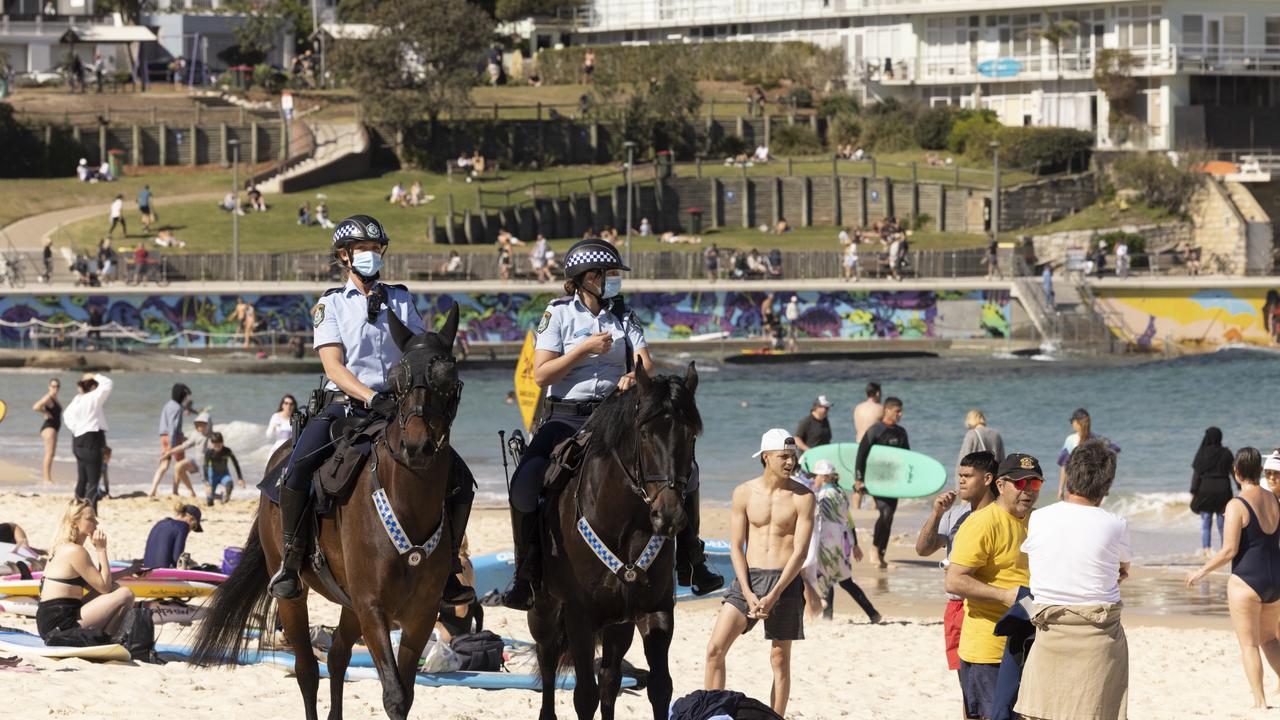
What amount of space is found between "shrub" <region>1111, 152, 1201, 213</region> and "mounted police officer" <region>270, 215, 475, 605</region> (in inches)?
2570

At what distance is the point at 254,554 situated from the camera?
11.1 meters

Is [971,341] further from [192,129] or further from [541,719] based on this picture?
[541,719]

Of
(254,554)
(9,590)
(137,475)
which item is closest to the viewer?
(254,554)

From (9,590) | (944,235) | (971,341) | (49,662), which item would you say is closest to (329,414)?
(49,662)

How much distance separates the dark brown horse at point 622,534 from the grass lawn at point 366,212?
50.5 meters

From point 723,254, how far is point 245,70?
31992 mm

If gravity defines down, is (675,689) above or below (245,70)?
below

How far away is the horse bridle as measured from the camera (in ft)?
29.7

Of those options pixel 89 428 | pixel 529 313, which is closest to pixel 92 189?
pixel 529 313

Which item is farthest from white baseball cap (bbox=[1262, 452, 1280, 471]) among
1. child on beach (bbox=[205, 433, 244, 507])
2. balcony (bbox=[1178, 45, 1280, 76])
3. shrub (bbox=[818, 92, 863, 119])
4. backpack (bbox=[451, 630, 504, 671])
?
shrub (bbox=[818, 92, 863, 119])

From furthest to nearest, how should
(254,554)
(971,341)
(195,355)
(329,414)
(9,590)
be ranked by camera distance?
1. (971,341)
2. (195,355)
3. (9,590)
4. (254,554)
5. (329,414)

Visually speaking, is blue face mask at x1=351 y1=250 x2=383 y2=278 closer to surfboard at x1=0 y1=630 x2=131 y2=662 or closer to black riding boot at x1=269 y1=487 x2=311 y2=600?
black riding boot at x1=269 y1=487 x2=311 y2=600

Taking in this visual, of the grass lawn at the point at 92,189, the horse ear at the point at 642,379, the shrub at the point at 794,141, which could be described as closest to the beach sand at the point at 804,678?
the horse ear at the point at 642,379

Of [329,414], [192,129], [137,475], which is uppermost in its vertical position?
[192,129]
